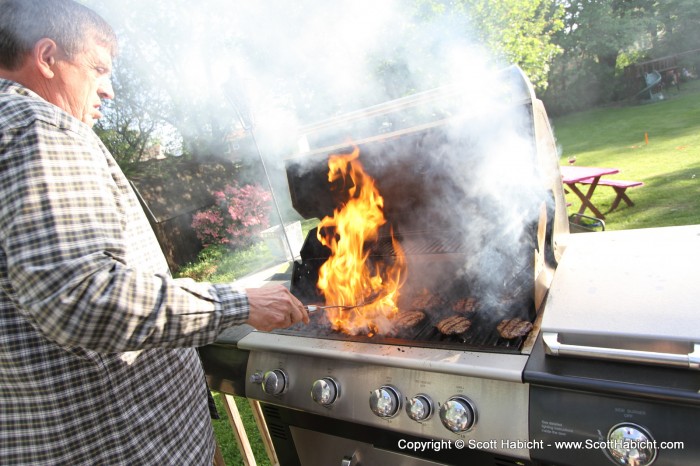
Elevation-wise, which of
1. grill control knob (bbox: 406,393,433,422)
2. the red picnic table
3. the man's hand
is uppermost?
the man's hand

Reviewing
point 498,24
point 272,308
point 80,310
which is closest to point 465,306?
point 272,308

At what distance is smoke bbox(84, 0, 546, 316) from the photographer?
72.6 inches

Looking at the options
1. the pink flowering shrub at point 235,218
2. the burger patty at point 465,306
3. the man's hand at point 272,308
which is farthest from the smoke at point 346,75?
the pink flowering shrub at point 235,218

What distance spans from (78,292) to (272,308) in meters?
0.53

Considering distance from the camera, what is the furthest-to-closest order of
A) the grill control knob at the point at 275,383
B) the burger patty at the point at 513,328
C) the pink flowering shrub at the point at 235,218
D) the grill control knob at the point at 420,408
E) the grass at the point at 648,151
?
the pink flowering shrub at the point at 235,218 → the grass at the point at 648,151 → the grill control knob at the point at 275,383 → the burger patty at the point at 513,328 → the grill control knob at the point at 420,408

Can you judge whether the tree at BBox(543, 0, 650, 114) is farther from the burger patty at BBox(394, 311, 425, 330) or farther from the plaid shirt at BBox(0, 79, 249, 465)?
the plaid shirt at BBox(0, 79, 249, 465)

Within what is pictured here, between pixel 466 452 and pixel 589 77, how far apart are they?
1915 cm

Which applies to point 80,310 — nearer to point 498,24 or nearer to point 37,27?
point 37,27

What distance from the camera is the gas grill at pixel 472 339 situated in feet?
3.78

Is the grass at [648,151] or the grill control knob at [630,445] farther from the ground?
the grill control knob at [630,445]

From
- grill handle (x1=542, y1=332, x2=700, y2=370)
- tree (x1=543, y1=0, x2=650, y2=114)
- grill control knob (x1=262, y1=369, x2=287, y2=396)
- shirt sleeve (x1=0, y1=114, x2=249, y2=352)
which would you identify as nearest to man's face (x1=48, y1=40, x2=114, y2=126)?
shirt sleeve (x1=0, y1=114, x2=249, y2=352)

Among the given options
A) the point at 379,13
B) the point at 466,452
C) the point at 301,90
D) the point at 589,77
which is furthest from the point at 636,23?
the point at 466,452

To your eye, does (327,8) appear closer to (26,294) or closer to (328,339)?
(328,339)

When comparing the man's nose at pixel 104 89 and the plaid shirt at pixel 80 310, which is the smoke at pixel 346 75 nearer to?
the man's nose at pixel 104 89
